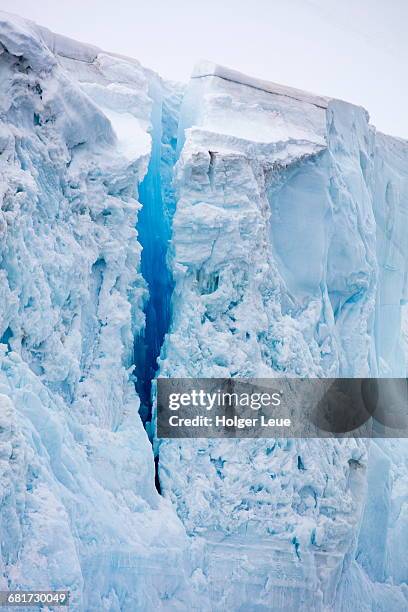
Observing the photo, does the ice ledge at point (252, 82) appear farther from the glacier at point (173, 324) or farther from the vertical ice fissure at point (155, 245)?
the vertical ice fissure at point (155, 245)

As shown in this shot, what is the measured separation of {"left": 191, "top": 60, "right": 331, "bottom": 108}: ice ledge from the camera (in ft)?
12.5

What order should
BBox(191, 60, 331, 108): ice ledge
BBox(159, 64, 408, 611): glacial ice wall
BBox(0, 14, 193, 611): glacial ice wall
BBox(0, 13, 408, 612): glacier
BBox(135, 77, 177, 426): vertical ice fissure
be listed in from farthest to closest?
BBox(191, 60, 331, 108): ice ledge < BBox(135, 77, 177, 426): vertical ice fissure < BBox(159, 64, 408, 611): glacial ice wall < BBox(0, 13, 408, 612): glacier < BBox(0, 14, 193, 611): glacial ice wall

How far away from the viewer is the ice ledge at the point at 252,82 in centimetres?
381

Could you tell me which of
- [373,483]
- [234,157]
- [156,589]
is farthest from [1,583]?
[373,483]

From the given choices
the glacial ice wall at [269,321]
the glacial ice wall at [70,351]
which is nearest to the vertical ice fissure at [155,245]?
the glacial ice wall at [269,321]

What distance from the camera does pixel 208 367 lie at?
11.1 feet

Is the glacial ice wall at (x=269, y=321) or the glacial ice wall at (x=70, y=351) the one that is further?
the glacial ice wall at (x=269, y=321)

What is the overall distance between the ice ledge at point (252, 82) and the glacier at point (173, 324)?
0.04ft

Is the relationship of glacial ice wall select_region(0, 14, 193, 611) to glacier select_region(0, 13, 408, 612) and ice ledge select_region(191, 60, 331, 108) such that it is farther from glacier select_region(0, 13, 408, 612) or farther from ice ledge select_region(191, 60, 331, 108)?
ice ledge select_region(191, 60, 331, 108)

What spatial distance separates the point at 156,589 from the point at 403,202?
2947 millimetres

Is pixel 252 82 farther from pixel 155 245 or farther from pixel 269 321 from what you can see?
pixel 269 321

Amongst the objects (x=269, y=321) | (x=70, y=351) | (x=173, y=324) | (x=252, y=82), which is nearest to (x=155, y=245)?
(x=173, y=324)

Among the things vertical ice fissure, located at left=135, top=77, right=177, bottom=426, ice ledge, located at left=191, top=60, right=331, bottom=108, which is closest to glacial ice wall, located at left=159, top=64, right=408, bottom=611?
ice ledge, located at left=191, top=60, right=331, bottom=108

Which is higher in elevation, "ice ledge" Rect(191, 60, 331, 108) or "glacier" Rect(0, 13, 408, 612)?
"ice ledge" Rect(191, 60, 331, 108)
